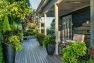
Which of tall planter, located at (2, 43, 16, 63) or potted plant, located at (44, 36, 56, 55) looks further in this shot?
potted plant, located at (44, 36, 56, 55)

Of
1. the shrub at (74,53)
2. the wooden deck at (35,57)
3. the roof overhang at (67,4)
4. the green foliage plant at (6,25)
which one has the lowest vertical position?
the wooden deck at (35,57)

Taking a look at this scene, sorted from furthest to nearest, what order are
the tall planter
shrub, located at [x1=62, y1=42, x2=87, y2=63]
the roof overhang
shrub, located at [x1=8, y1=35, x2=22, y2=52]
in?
the roof overhang → shrub, located at [x1=8, y1=35, x2=22, y2=52] → the tall planter → shrub, located at [x1=62, y1=42, x2=87, y2=63]

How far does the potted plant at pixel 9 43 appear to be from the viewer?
951 centimetres

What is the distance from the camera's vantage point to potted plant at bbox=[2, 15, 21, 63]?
9.51 metres

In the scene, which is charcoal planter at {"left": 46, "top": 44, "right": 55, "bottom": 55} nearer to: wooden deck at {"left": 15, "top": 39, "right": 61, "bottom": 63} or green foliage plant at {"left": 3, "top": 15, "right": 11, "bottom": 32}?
wooden deck at {"left": 15, "top": 39, "right": 61, "bottom": 63}

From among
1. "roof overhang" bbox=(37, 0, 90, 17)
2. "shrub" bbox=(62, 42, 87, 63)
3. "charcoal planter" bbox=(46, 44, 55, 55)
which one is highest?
"roof overhang" bbox=(37, 0, 90, 17)

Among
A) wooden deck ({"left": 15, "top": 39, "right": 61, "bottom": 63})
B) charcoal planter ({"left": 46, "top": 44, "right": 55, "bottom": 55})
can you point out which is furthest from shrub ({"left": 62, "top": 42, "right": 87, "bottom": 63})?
charcoal planter ({"left": 46, "top": 44, "right": 55, "bottom": 55})

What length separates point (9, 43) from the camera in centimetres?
971

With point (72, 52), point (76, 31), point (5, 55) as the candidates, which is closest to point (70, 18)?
point (76, 31)

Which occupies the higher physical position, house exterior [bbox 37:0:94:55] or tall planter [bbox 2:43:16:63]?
house exterior [bbox 37:0:94:55]

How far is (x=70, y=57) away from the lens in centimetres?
660

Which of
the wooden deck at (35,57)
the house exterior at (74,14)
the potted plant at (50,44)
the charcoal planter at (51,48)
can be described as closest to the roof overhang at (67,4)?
the house exterior at (74,14)

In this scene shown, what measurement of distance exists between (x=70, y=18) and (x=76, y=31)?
7.35ft

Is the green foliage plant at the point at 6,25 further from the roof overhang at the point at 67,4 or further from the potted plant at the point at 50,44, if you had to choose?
the potted plant at the point at 50,44
